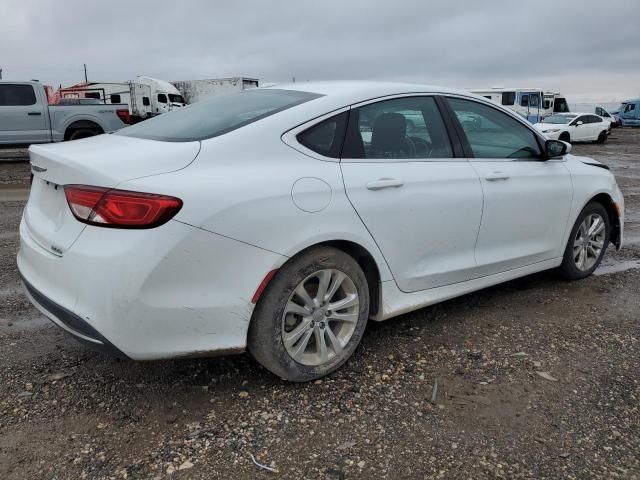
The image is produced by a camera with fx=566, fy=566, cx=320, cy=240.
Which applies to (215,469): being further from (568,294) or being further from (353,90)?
(568,294)

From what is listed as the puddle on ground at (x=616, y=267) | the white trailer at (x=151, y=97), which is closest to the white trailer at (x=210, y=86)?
the white trailer at (x=151, y=97)

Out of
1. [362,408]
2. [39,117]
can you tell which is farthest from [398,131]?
[39,117]

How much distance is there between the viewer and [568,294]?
4.45m

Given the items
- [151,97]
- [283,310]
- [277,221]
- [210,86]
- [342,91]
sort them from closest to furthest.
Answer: [277,221] → [283,310] → [342,91] → [151,97] → [210,86]

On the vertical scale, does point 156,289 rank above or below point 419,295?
above

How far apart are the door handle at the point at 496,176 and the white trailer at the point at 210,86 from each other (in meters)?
26.2

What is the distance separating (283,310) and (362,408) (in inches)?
24.5

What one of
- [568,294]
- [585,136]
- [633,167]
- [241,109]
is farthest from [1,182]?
[585,136]

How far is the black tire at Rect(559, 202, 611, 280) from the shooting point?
448cm

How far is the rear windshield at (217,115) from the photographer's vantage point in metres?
2.89

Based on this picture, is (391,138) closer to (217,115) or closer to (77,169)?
(217,115)

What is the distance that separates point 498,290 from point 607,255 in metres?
1.85

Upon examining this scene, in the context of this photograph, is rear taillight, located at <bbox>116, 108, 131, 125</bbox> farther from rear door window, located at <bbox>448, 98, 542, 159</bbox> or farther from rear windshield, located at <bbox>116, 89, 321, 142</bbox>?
rear door window, located at <bbox>448, 98, 542, 159</bbox>

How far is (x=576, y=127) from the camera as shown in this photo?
25.9 meters
